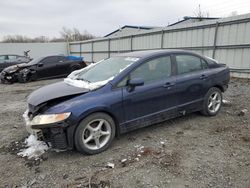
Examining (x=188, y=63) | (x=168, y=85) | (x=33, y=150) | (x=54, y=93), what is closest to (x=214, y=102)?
(x=188, y=63)

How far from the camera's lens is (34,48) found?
86.5 feet

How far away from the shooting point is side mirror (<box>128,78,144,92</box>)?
3739 mm

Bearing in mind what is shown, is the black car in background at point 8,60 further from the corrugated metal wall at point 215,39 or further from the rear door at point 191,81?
the rear door at point 191,81

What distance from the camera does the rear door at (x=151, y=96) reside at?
12.6 feet

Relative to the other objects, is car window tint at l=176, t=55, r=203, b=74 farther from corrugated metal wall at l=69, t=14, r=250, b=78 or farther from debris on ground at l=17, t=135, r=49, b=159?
corrugated metal wall at l=69, t=14, r=250, b=78

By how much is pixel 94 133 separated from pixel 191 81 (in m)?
2.21

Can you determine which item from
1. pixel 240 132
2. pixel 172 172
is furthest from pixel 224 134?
pixel 172 172

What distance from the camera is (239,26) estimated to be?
8859 mm

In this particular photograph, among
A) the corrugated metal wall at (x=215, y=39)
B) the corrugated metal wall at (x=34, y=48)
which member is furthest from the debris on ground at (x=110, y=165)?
the corrugated metal wall at (x=34, y=48)

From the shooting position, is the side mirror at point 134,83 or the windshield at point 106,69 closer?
the side mirror at point 134,83

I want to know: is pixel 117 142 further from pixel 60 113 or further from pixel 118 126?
pixel 60 113

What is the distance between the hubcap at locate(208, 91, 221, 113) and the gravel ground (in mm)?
375

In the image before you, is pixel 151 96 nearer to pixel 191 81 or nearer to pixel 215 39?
pixel 191 81

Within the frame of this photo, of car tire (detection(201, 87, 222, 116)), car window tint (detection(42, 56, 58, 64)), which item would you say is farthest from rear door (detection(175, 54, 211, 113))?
car window tint (detection(42, 56, 58, 64))
